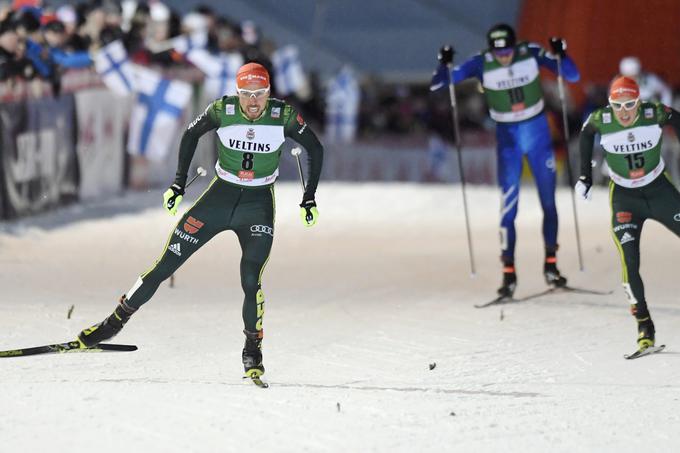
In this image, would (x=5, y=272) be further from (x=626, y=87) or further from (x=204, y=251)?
(x=626, y=87)

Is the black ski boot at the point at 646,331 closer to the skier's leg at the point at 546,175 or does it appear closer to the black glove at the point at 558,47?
the skier's leg at the point at 546,175

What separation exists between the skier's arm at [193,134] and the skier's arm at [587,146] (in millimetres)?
2797

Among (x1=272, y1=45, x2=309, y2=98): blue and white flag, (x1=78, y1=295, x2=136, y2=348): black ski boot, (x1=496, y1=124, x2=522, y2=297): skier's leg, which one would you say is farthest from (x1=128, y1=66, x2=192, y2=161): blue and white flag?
(x1=78, y1=295, x2=136, y2=348): black ski boot

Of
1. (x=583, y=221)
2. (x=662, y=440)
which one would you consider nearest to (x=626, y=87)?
(x=662, y=440)

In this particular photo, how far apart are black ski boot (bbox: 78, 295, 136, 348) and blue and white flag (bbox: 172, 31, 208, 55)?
11.8 metres

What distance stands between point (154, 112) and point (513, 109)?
23.4ft

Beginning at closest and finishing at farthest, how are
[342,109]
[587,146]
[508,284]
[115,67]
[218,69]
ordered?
[587,146], [508,284], [115,67], [218,69], [342,109]

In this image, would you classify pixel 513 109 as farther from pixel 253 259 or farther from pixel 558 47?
pixel 253 259

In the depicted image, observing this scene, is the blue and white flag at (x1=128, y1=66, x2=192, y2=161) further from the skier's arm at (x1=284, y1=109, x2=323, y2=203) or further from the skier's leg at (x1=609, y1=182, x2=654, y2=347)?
the skier's arm at (x1=284, y1=109, x2=323, y2=203)

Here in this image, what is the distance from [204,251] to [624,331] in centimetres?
546

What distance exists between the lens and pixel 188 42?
20562mm

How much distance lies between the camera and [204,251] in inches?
585

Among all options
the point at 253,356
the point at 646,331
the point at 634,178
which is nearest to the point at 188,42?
the point at 634,178

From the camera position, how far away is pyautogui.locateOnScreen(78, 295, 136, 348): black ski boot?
29.5ft
